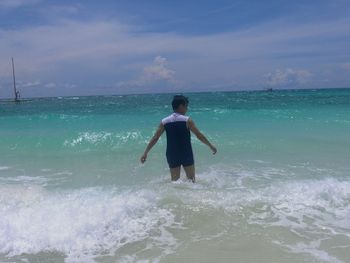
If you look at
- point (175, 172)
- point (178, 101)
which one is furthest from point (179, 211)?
point (178, 101)

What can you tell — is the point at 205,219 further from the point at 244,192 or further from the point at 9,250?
the point at 9,250

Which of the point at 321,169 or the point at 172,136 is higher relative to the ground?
the point at 172,136

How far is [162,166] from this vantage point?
9758 mm

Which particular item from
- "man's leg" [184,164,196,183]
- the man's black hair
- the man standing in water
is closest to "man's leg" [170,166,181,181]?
the man standing in water

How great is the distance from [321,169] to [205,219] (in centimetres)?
442

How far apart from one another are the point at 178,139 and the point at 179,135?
2.8 inches

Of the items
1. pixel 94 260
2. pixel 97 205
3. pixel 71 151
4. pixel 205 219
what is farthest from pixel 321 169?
pixel 71 151

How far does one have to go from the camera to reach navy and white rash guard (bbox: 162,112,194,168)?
660 cm

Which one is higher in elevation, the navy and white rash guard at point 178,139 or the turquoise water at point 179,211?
the navy and white rash guard at point 178,139

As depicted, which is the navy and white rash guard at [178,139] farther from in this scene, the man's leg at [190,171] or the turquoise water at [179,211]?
the turquoise water at [179,211]

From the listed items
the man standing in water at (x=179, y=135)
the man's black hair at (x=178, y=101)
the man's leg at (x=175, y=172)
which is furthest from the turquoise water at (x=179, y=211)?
the man's black hair at (x=178, y=101)

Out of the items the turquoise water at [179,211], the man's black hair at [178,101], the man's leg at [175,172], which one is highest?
the man's black hair at [178,101]

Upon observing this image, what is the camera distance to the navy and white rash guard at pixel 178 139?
660 centimetres

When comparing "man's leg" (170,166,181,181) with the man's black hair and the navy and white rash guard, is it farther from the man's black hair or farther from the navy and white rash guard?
the man's black hair
